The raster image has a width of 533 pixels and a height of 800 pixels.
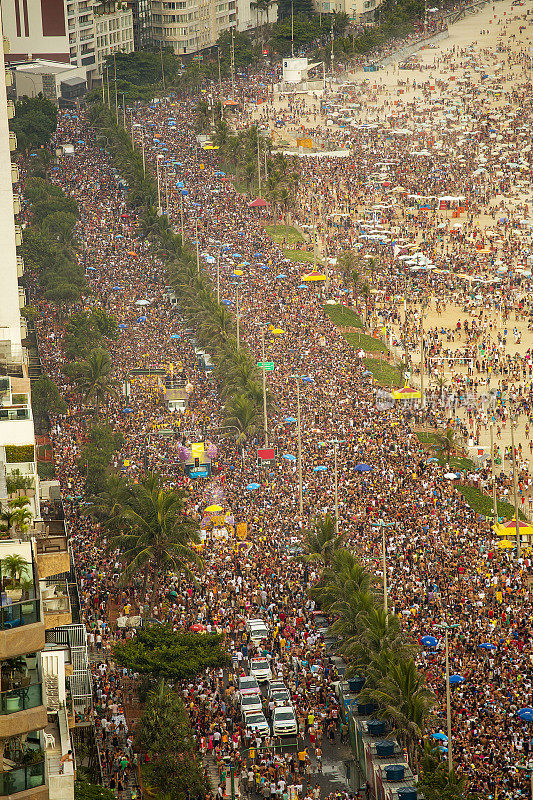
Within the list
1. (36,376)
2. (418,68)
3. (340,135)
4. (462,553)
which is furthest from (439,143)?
(462,553)

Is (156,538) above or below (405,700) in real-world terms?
above

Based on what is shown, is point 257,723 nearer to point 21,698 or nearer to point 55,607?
point 55,607

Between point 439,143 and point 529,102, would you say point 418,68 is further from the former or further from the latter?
point 439,143

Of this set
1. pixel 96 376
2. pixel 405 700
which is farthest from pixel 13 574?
pixel 96 376

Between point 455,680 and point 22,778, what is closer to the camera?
point 22,778

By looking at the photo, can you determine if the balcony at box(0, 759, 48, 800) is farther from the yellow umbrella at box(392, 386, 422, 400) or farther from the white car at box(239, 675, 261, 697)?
the yellow umbrella at box(392, 386, 422, 400)

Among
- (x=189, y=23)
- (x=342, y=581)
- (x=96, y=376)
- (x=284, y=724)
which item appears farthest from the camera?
(x=189, y=23)
